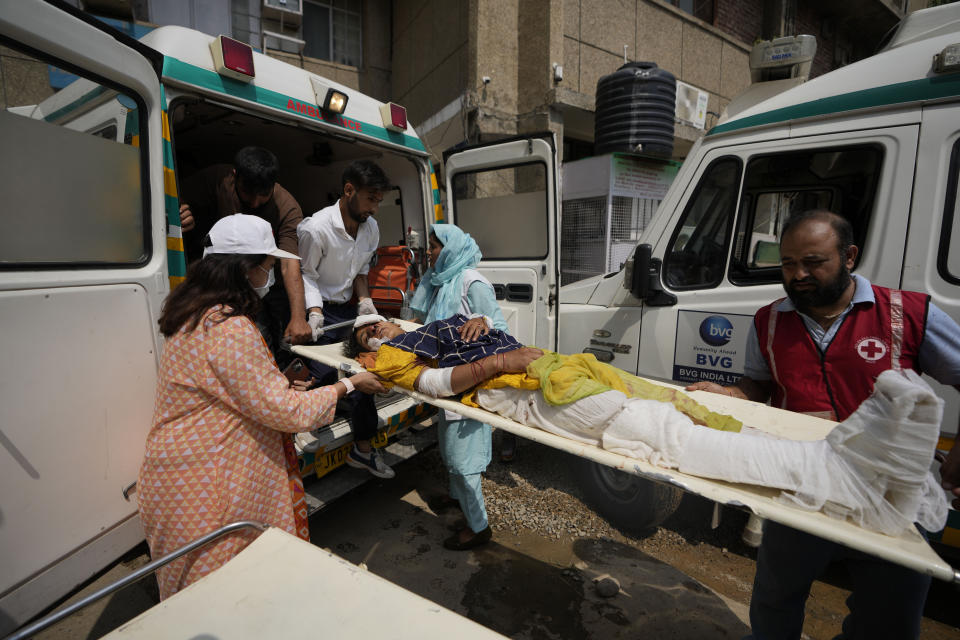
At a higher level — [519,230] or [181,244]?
[519,230]

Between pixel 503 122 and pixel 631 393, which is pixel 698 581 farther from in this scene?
pixel 503 122

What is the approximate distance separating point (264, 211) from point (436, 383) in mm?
1756

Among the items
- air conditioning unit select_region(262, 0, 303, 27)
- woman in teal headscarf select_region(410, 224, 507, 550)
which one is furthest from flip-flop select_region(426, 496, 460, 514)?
air conditioning unit select_region(262, 0, 303, 27)

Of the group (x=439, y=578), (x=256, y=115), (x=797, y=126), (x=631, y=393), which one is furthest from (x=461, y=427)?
(x=797, y=126)

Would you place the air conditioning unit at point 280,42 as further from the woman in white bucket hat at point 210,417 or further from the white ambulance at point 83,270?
the woman in white bucket hat at point 210,417

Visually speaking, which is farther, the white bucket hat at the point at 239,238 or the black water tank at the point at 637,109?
the black water tank at the point at 637,109

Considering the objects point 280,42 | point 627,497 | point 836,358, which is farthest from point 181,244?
point 280,42

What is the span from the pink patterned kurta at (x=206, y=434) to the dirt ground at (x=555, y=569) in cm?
67

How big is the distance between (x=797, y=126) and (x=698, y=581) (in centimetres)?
254

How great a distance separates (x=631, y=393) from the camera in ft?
6.20

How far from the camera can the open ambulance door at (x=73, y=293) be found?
1464 mm

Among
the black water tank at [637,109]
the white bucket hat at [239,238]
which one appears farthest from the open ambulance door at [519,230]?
the black water tank at [637,109]

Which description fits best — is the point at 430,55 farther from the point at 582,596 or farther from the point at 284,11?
the point at 582,596

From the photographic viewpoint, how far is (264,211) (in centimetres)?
288
